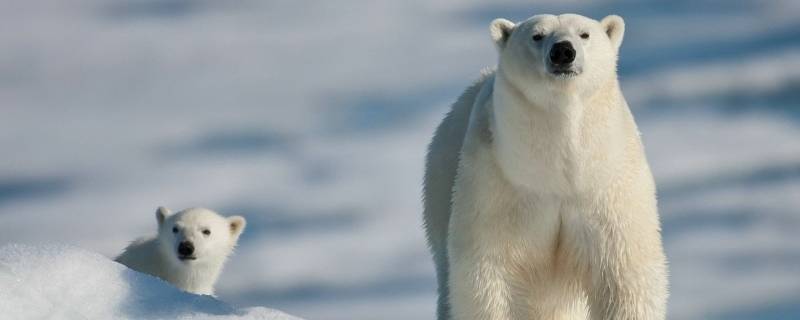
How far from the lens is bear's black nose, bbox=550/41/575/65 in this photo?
534cm

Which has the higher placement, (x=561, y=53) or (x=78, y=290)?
(x=561, y=53)

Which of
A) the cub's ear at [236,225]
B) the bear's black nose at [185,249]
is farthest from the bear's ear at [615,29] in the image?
the cub's ear at [236,225]

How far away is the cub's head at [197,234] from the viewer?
10602 mm

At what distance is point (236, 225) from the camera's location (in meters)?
11.6

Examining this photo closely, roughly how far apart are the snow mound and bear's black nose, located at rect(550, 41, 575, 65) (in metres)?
1.90

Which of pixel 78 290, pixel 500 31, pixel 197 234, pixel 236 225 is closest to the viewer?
pixel 78 290

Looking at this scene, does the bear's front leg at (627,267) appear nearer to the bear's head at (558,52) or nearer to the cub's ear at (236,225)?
the bear's head at (558,52)

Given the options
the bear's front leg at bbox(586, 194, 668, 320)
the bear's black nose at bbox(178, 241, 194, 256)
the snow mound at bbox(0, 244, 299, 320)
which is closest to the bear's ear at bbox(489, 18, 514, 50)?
the bear's front leg at bbox(586, 194, 668, 320)

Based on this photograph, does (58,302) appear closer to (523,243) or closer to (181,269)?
(523,243)

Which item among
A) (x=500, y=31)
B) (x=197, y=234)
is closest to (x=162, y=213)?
(x=197, y=234)

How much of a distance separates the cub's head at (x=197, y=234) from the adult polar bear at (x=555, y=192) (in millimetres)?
4989

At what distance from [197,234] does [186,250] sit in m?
0.44

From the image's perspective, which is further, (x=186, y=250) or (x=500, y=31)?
(x=186, y=250)

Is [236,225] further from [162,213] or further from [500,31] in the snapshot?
[500,31]
